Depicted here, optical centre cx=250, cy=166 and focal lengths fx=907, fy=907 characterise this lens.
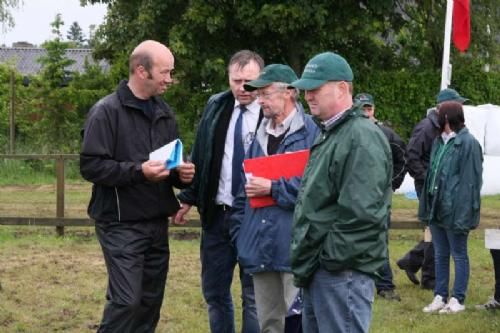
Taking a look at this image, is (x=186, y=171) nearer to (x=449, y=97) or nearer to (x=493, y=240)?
(x=493, y=240)

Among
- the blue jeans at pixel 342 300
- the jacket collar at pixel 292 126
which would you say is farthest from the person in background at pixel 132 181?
the blue jeans at pixel 342 300

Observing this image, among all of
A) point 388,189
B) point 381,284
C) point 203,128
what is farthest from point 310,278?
point 381,284

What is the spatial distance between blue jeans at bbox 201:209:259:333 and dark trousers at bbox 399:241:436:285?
3560 mm

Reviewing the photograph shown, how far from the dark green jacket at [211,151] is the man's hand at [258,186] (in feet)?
2.75

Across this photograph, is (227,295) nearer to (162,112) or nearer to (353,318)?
(162,112)

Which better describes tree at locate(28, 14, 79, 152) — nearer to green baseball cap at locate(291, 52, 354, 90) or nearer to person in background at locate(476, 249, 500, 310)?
person in background at locate(476, 249, 500, 310)

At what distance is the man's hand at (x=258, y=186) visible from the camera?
5145 millimetres

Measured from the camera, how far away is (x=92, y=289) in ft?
29.2

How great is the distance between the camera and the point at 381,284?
A: 8.71 metres

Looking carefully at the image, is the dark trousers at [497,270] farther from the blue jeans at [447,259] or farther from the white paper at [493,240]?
the white paper at [493,240]

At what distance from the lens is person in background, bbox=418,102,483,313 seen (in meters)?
7.99

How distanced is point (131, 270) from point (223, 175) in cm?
91

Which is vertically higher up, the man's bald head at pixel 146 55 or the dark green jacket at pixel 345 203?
the man's bald head at pixel 146 55

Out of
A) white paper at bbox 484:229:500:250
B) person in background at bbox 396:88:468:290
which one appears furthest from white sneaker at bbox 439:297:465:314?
white paper at bbox 484:229:500:250
